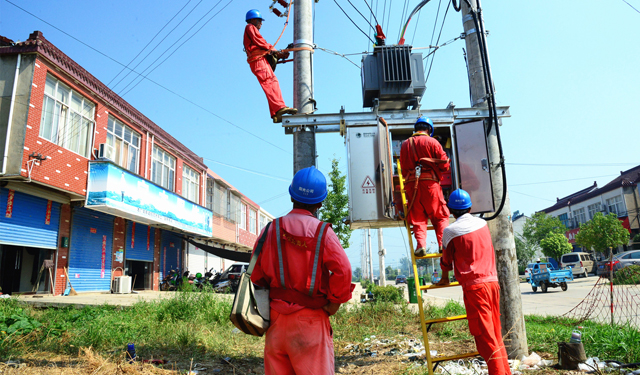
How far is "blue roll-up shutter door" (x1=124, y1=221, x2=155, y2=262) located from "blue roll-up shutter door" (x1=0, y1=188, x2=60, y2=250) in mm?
4350

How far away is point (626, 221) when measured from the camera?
116 feet

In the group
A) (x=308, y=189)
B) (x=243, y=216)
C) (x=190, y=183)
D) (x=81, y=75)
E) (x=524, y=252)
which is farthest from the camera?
(x=524, y=252)

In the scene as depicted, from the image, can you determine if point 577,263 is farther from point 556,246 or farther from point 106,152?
point 106,152

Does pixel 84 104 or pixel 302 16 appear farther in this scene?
pixel 84 104

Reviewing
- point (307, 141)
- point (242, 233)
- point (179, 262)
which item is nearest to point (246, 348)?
point (307, 141)

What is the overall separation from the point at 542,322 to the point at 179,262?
20.5 meters

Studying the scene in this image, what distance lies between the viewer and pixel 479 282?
13.3ft

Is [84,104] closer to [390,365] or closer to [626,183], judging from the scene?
[390,365]

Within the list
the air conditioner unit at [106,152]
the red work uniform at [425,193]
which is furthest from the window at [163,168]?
the red work uniform at [425,193]

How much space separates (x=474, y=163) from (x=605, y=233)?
30477 millimetres

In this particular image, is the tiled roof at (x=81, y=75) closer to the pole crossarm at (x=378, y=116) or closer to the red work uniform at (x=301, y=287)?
the pole crossarm at (x=378, y=116)

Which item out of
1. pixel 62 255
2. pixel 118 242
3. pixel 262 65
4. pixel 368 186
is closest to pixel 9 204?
pixel 62 255

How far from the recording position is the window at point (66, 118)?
43.9ft

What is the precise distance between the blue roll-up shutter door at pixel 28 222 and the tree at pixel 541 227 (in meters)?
37.8
